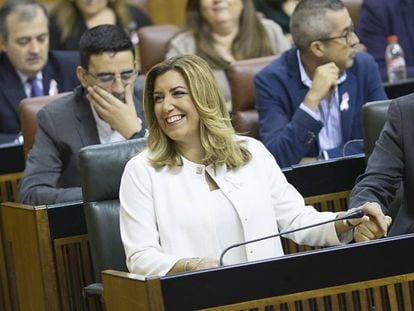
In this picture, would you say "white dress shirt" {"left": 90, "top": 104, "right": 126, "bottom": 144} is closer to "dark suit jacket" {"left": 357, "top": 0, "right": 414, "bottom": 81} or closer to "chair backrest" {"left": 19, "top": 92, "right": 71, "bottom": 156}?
"chair backrest" {"left": 19, "top": 92, "right": 71, "bottom": 156}

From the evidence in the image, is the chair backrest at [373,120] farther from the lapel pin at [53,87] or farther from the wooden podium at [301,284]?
the lapel pin at [53,87]

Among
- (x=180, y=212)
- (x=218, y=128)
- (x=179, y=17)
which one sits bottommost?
(x=180, y=212)

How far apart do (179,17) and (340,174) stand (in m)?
4.70

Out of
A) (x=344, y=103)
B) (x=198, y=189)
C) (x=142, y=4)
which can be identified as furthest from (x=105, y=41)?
(x=142, y=4)

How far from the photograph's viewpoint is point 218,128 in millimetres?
3400

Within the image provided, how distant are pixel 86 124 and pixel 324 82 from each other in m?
0.90

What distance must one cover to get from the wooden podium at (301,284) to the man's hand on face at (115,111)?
51.9 inches

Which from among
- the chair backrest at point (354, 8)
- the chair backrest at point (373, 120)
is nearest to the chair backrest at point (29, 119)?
the chair backrest at point (373, 120)

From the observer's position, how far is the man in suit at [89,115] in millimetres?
4246

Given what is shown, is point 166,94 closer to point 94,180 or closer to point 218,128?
point 218,128

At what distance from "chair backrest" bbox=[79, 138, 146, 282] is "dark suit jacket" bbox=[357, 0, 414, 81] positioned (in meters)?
2.57

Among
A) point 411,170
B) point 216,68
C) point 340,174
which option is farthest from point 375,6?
point 411,170

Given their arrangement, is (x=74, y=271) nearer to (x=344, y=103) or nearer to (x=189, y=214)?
(x=189, y=214)

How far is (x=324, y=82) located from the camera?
452 cm
